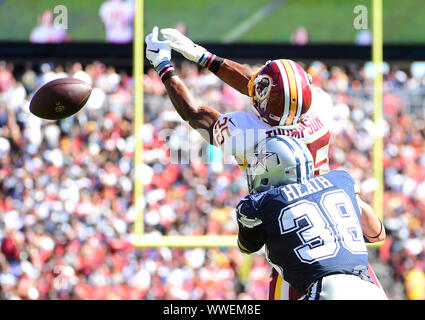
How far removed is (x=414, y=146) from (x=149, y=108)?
3.92m

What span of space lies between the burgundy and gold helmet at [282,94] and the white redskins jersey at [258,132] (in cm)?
6

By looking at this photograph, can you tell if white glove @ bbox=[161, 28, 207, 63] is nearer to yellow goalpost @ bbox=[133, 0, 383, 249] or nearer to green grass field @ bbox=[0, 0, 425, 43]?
yellow goalpost @ bbox=[133, 0, 383, 249]

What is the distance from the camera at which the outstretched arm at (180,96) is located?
3.77 m

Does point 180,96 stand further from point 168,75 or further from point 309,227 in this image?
point 309,227

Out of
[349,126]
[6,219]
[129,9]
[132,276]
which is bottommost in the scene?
[132,276]

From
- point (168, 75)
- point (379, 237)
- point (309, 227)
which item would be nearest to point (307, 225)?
point (309, 227)

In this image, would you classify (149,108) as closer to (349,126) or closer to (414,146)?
(349,126)

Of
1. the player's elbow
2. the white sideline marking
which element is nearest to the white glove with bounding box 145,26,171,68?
the player's elbow

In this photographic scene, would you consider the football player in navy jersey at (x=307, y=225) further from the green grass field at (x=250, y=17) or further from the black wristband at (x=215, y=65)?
the green grass field at (x=250, y=17)

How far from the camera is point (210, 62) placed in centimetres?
423

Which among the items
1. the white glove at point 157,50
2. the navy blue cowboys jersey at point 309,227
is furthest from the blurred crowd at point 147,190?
the navy blue cowboys jersey at point 309,227

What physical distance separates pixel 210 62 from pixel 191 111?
0.50m

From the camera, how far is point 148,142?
1053cm

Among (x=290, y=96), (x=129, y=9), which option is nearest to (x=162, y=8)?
(x=129, y=9)
